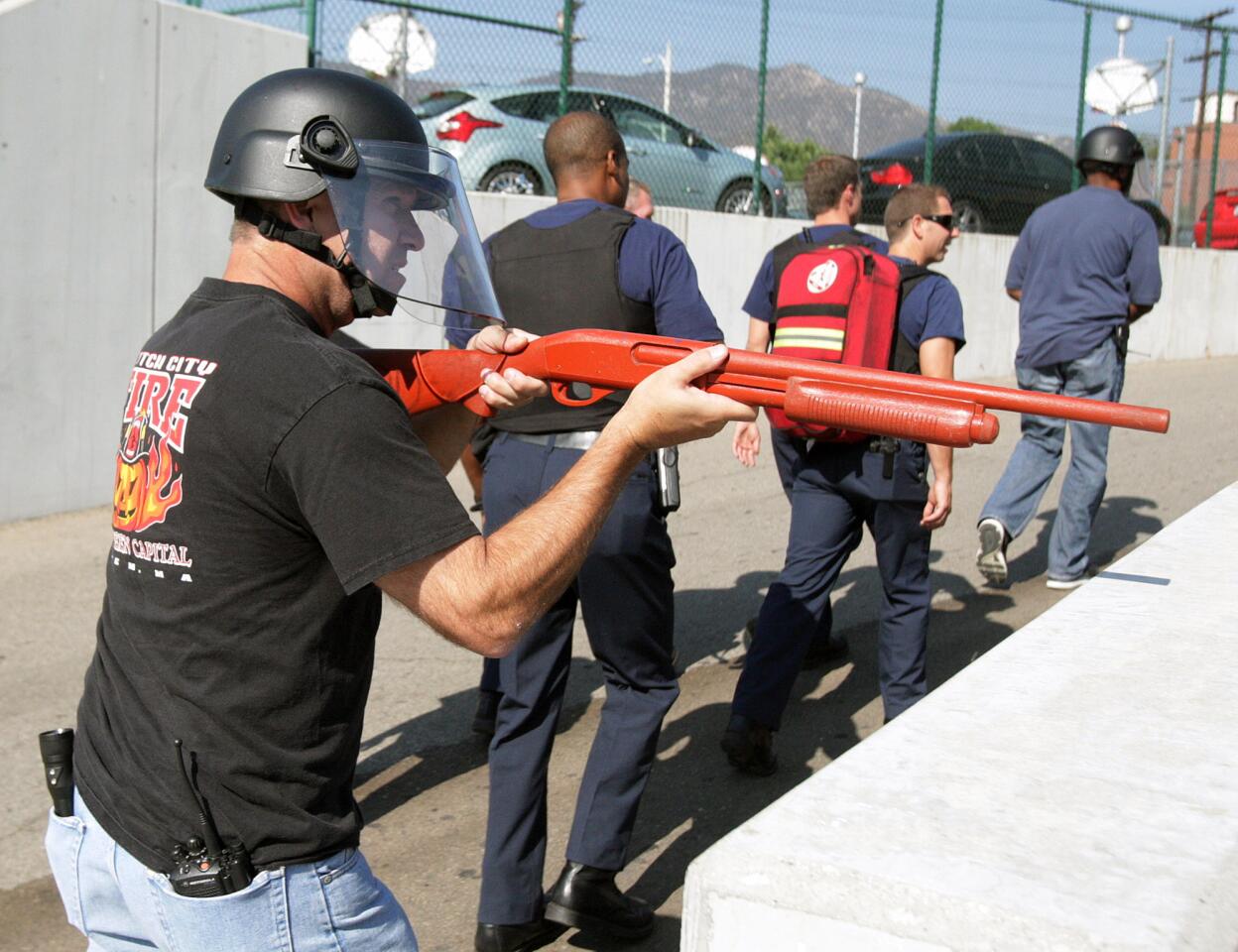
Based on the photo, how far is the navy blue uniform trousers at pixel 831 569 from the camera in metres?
4.46

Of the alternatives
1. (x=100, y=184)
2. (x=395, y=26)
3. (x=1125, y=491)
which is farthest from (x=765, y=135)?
(x=100, y=184)

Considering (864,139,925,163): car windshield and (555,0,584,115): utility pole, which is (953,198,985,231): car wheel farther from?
(555,0,584,115): utility pole

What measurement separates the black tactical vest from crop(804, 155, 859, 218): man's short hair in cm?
142

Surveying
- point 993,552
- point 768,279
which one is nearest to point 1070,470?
point 993,552

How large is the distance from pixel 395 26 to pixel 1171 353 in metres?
11.6

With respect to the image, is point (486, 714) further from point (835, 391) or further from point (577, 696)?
point (835, 391)

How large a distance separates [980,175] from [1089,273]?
8.46m

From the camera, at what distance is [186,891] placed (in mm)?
1839

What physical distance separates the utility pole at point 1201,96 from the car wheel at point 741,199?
710 cm

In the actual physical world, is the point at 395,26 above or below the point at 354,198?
above

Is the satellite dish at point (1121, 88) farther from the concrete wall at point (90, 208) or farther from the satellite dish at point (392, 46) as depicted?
the concrete wall at point (90, 208)

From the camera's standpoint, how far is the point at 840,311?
439cm

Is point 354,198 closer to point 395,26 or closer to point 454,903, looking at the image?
point 454,903

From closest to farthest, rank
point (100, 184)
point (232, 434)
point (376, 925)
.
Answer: point (232, 434)
point (376, 925)
point (100, 184)
